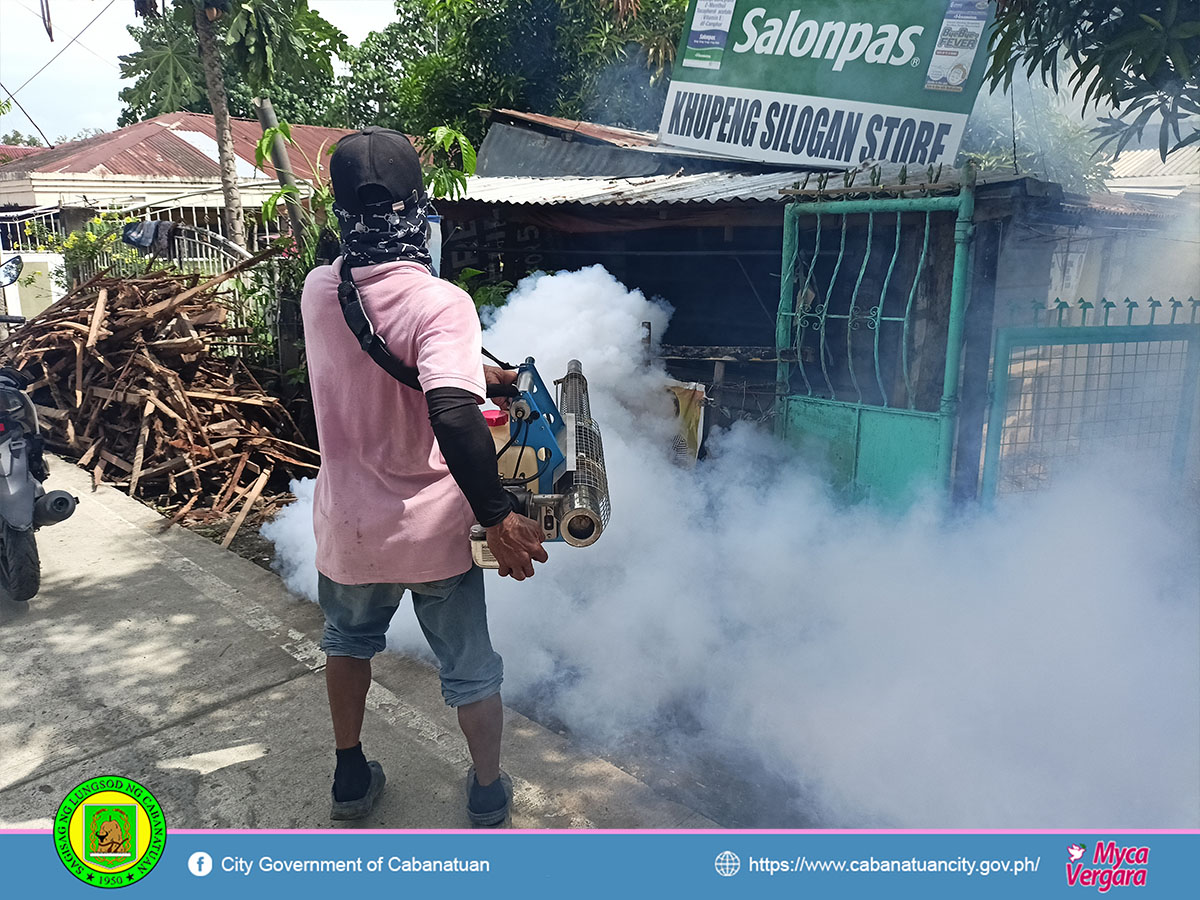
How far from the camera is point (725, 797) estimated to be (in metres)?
3.02

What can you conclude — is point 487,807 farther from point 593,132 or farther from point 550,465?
point 593,132

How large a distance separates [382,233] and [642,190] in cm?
485

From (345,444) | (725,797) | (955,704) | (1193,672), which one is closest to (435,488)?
(345,444)

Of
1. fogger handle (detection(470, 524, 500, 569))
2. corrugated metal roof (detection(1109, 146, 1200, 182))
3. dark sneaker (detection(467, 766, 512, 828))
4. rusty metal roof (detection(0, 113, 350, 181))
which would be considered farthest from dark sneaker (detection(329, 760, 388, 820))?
corrugated metal roof (detection(1109, 146, 1200, 182))

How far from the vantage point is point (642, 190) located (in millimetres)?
6852

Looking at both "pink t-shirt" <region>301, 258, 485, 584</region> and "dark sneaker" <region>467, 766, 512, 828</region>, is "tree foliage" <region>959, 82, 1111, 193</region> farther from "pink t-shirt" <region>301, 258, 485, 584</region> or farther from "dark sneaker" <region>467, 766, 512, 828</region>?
"dark sneaker" <region>467, 766, 512, 828</region>

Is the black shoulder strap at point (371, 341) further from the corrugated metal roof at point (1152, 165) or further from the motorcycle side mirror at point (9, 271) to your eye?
the corrugated metal roof at point (1152, 165)

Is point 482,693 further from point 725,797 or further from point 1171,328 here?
point 1171,328

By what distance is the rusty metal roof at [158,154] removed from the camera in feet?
54.5

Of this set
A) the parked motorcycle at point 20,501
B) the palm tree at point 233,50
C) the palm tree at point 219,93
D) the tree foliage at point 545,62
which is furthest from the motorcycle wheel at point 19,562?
the tree foliage at point 545,62

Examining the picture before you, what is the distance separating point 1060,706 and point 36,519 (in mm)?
4642
